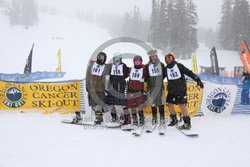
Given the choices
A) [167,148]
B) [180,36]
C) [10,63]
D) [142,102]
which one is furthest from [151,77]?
[180,36]

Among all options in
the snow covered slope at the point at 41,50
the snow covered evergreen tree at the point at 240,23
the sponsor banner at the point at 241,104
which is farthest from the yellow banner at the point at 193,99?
the snow covered evergreen tree at the point at 240,23

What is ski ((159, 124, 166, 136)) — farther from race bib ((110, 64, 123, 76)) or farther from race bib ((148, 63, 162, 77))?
race bib ((110, 64, 123, 76))

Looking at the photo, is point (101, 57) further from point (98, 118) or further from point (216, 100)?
point (216, 100)

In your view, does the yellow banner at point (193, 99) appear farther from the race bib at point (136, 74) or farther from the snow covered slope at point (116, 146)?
the race bib at point (136, 74)

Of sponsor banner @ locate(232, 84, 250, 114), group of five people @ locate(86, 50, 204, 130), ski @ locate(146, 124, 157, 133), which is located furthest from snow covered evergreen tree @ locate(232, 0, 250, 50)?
ski @ locate(146, 124, 157, 133)

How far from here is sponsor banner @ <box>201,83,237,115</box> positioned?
23.4 feet

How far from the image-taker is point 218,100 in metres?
7.12

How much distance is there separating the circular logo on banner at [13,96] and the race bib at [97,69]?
267 centimetres

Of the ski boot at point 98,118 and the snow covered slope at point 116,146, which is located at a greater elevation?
the ski boot at point 98,118

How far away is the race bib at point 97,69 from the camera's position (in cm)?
634

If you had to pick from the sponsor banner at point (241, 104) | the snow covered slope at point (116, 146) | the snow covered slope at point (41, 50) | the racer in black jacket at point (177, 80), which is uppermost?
the snow covered slope at point (41, 50)

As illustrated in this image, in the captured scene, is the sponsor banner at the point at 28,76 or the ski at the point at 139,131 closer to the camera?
the ski at the point at 139,131

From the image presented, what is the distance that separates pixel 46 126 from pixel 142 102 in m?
2.49

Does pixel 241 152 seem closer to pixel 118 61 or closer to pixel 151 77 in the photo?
pixel 151 77
